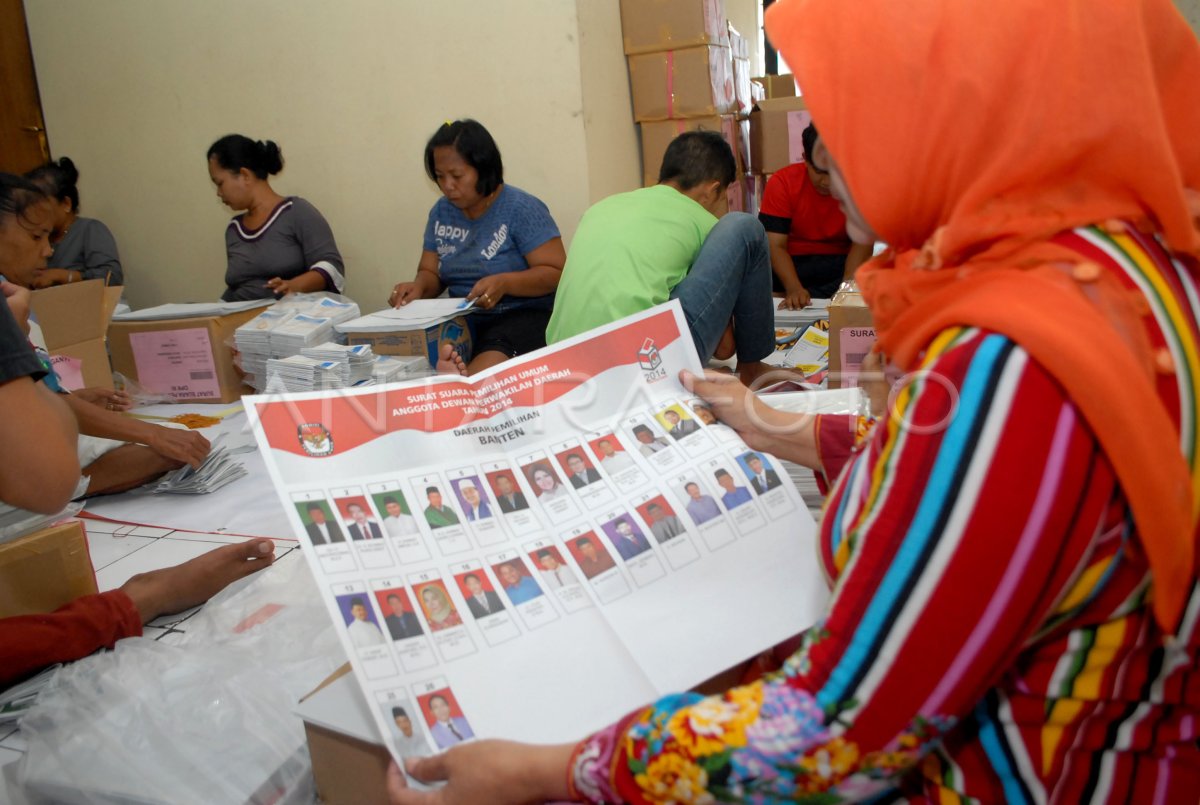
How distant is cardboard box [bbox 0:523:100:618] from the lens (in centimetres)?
107

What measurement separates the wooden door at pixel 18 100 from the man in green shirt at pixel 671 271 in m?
2.73

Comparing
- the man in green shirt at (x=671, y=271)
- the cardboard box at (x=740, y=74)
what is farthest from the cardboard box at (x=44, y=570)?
the cardboard box at (x=740, y=74)

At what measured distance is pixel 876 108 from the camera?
468 millimetres

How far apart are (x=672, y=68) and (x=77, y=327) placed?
6.39 ft

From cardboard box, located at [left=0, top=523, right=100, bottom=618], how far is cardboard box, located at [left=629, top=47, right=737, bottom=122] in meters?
2.30

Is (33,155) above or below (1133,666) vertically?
above

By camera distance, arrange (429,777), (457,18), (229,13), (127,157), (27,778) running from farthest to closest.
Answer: (127,157) → (229,13) → (457,18) → (27,778) → (429,777)

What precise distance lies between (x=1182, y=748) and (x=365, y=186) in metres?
2.83

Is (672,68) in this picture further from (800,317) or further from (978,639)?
(978,639)

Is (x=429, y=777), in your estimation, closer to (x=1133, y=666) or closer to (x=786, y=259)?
(x=1133, y=666)

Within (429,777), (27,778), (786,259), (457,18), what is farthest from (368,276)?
(429,777)

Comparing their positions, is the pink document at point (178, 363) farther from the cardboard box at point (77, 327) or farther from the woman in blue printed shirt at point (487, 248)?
the woman in blue printed shirt at point (487, 248)

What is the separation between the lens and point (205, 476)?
5.78 ft

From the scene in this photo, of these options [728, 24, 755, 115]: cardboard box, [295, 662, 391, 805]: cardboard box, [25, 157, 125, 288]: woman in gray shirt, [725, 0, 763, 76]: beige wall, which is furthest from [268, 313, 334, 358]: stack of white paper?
[725, 0, 763, 76]: beige wall
